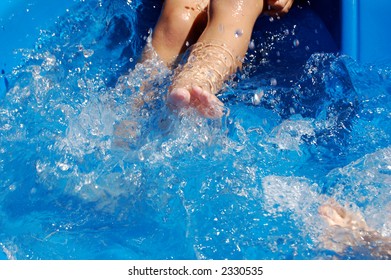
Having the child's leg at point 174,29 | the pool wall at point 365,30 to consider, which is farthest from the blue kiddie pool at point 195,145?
the child's leg at point 174,29

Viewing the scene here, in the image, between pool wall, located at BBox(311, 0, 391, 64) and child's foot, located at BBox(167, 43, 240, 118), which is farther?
pool wall, located at BBox(311, 0, 391, 64)

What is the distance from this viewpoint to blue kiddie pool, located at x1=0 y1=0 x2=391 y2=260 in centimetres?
127

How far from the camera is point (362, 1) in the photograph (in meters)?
1.70

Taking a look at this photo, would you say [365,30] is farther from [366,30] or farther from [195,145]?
[195,145]

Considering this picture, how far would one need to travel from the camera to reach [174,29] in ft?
5.32

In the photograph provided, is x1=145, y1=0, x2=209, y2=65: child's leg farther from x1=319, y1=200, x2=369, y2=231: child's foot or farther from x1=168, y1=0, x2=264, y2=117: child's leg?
x1=319, y1=200, x2=369, y2=231: child's foot

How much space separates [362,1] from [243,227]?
0.92 meters

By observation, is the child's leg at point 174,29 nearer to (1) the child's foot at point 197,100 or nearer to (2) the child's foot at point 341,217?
(1) the child's foot at point 197,100

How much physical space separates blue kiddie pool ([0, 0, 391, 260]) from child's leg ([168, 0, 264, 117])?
0.28ft

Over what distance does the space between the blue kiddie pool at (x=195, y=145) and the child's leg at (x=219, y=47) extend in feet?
0.28

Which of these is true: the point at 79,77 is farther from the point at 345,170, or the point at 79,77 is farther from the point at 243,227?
the point at 345,170

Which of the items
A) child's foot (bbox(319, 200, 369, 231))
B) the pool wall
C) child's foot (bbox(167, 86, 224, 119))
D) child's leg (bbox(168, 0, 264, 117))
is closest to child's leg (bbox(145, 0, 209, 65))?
child's leg (bbox(168, 0, 264, 117))

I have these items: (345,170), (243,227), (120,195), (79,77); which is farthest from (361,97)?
(79,77)

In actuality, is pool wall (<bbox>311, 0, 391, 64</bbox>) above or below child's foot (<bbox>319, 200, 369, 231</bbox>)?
above
